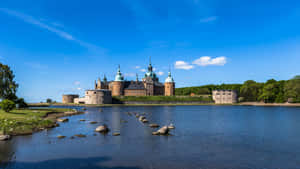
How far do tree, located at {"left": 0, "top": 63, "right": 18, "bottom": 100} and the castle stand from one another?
88420 mm

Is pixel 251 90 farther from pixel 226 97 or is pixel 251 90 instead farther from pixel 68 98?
pixel 68 98

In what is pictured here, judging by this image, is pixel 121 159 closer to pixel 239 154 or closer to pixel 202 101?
pixel 239 154

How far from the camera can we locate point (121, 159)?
16672 millimetres

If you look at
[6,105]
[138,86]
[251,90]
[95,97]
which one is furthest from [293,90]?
[6,105]

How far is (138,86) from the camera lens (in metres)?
143

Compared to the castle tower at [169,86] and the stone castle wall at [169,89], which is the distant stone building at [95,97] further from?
the castle tower at [169,86]

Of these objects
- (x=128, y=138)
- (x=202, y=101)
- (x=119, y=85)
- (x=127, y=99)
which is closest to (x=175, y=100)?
(x=202, y=101)

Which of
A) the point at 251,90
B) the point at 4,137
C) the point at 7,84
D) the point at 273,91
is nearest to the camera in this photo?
the point at 4,137

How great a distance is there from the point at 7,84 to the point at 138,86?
3884 inches

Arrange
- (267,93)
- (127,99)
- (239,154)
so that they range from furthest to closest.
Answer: (127,99), (267,93), (239,154)

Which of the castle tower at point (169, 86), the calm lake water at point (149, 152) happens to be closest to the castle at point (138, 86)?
the castle tower at point (169, 86)

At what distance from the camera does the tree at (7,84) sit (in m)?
45.5

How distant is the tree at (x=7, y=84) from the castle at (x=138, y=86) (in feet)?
290

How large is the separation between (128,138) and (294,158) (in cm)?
1590
